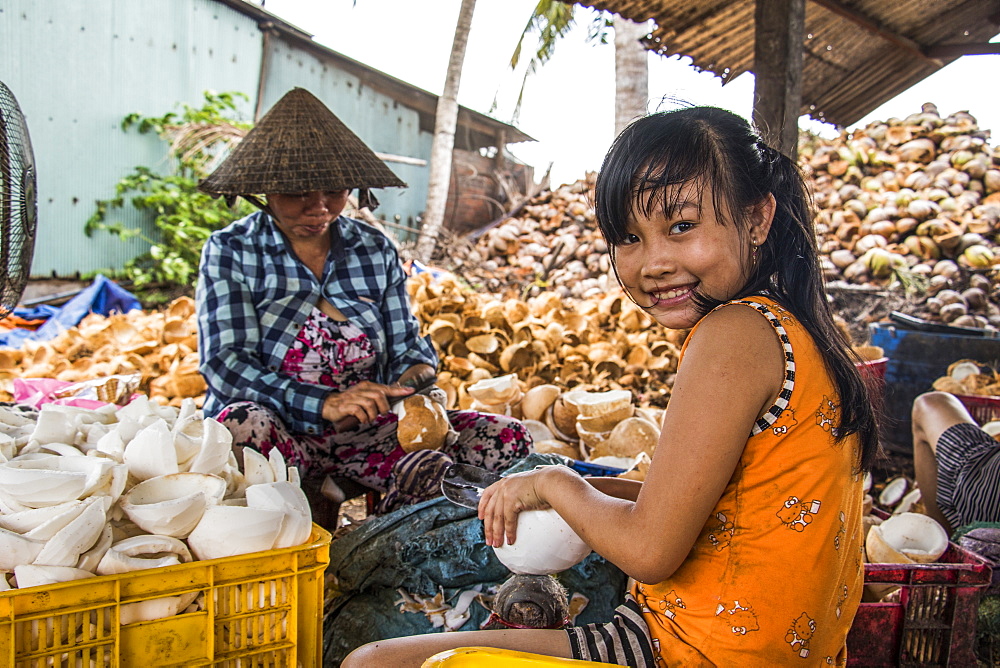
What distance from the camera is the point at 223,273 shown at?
2.41m

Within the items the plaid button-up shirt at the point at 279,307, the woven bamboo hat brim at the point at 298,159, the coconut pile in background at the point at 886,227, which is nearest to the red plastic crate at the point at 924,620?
the plaid button-up shirt at the point at 279,307

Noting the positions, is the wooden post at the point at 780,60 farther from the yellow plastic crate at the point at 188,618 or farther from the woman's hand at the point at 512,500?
the yellow plastic crate at the point at 188,618

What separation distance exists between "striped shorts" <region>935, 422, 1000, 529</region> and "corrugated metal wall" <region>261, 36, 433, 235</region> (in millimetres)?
6427

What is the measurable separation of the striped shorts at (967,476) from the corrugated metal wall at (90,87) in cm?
689

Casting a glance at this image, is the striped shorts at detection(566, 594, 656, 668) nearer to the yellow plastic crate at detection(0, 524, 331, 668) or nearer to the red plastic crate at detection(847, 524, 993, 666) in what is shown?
the yellow plastic crate at detection(0, 524, 331, 668)

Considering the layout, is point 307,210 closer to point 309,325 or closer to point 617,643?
point 309,325

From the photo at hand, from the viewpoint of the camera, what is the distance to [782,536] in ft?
3.37

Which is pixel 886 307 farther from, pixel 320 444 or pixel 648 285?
pixel 648 285

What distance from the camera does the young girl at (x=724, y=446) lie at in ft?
3.30

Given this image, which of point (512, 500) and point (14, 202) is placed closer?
point (512, 500)

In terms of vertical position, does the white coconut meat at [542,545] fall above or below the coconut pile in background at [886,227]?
below

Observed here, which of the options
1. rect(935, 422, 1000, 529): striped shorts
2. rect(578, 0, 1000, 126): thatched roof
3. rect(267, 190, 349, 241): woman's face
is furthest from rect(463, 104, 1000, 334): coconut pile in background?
rect(267, 190, 349, 241): woman's face

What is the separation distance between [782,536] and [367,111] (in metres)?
9.38

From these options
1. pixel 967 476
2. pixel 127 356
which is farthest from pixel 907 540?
pixel 127 356
